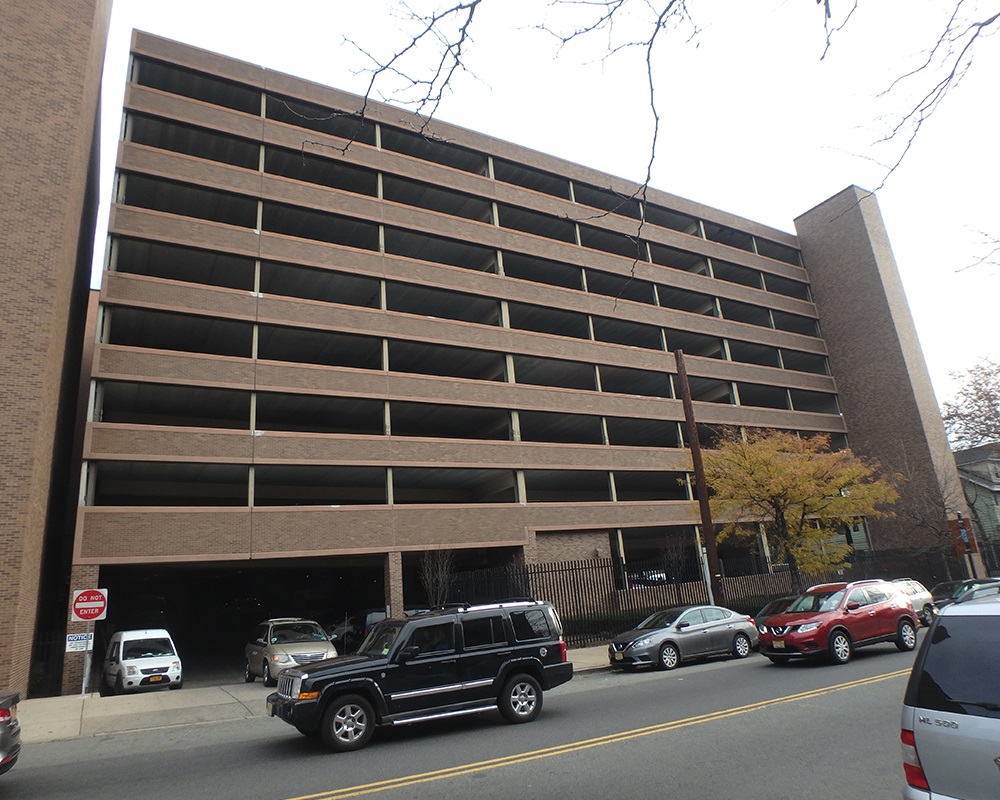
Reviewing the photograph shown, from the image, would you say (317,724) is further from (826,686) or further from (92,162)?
(92,162)

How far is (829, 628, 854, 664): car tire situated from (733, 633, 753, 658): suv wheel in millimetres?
3396

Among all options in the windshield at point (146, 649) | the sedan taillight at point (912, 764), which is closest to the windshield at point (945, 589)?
the sedan taillight at point (912, 764)

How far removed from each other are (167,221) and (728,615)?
23.3 m

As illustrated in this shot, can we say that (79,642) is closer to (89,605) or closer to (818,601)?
(89,605)

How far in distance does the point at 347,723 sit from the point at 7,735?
3.52 meters

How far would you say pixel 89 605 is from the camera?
56.3 feet

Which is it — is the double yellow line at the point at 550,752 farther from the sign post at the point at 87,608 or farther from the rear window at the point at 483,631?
the sign post at the point at 87,608

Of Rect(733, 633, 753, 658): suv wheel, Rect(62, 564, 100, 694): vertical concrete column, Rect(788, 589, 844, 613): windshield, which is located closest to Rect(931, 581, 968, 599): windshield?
Rect(733, 633, 753, 658): suv wheel

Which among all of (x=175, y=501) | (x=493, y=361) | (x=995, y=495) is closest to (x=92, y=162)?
(x=175, y=501)

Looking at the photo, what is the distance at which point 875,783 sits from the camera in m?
5.66

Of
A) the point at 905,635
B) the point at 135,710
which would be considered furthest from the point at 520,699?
the point at 905,635

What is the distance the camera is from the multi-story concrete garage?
2378cm

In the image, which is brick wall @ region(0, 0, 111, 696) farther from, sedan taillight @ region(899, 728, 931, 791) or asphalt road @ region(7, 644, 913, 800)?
sedan taillight @ region(899, 728, 931, 791)

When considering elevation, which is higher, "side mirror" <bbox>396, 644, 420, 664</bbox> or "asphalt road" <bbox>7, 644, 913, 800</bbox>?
Answer: "side mirror" <bbox>396, 644, 420, 664</bbox>
